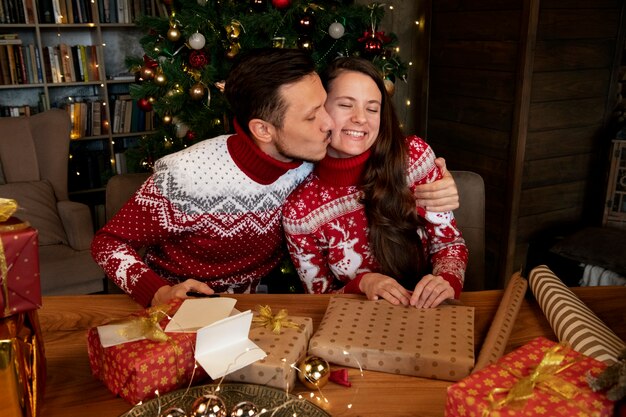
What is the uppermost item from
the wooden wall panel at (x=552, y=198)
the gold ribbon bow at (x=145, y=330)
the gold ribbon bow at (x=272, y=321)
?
the gold ribbon bow at (x=145, y=330)

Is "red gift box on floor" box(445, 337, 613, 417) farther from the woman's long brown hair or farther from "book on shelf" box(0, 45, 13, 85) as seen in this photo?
"book on shelf" box(0, 45, 13, 85)

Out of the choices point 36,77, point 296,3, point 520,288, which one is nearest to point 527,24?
point 296,3

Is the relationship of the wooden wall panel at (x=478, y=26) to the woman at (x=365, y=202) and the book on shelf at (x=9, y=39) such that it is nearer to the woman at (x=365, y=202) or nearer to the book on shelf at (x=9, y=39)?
the woman at (x=365, y=202)

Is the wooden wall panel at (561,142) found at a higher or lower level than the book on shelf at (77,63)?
lower

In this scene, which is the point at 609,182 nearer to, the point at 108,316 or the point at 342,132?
the point at 342,132

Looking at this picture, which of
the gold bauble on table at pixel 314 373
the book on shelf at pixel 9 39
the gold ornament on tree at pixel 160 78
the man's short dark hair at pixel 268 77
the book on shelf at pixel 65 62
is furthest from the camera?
the book on shelf at pixel 65 62

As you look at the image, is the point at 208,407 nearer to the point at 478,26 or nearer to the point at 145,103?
the point at 145,103

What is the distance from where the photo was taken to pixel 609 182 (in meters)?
3.14

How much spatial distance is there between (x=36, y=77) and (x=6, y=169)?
1.18m

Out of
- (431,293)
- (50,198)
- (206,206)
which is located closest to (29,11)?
(50,198)

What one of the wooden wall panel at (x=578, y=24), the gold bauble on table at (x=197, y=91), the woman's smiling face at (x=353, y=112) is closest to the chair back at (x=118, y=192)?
the woman's smiling face at (x=353, y=112)

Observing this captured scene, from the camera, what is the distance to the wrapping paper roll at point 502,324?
944 mm

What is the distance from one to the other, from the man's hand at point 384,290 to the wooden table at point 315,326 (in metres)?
0.10

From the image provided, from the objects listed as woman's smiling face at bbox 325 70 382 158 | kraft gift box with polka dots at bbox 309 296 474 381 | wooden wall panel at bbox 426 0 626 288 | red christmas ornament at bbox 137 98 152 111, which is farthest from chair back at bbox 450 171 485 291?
red christmas ornament at bbox 137 98 152 111
